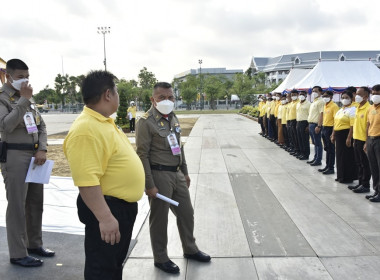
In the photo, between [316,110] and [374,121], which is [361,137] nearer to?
[374,121]

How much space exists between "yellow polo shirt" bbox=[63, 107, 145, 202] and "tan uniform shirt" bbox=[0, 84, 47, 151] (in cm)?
126

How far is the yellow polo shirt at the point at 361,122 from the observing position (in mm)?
5926

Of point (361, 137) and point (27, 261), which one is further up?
point (361, 137)

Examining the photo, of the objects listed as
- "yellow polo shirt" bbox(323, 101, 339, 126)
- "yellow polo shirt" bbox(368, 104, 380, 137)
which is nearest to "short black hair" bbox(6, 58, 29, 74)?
"yellow polo shirt" bbox(368, 104, 380, 137)

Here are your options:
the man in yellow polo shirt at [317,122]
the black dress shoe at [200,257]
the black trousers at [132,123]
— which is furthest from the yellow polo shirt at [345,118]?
the black trousers at [132,123]

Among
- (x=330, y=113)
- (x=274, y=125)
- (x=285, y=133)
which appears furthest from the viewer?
(x=274, y=125)

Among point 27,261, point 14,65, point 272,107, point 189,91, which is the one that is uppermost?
point 189,91

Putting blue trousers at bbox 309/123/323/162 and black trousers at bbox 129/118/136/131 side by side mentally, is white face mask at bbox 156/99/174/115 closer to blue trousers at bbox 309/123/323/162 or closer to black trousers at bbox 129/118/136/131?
blue trousers at bbox 309/123/323/162

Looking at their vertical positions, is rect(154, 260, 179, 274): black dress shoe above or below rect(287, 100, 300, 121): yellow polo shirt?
below

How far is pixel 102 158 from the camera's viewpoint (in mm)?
1985

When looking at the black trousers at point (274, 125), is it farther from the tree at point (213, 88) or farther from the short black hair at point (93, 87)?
the tree at point (213, 88)

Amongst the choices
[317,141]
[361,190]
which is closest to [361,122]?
[361,190]

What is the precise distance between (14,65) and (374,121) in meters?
5.27

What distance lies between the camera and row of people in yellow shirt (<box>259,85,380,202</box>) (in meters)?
5.58
